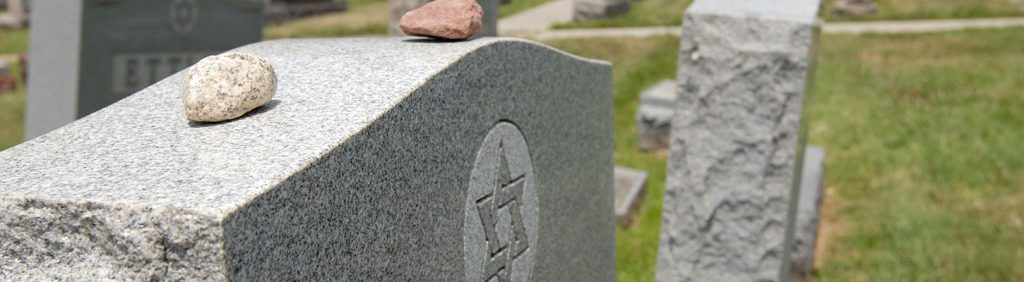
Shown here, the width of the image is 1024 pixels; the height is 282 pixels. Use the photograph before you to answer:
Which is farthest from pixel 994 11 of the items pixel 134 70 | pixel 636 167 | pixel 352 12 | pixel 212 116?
pixel 212 116

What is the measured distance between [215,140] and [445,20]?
2.50 feet

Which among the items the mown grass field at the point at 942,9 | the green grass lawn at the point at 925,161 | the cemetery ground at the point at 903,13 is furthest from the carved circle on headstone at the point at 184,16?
the mown grass field at the point at 942,9

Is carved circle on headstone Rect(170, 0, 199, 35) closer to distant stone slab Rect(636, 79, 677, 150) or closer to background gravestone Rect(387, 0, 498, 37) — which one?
background gravestone Rect(387, 0, 498, 37)

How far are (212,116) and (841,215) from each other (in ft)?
14.5

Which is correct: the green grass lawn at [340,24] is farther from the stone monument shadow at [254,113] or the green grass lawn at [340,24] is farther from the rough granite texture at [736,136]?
the stone monument shadow at [254,113]

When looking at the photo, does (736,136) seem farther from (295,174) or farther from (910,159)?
(910,159)

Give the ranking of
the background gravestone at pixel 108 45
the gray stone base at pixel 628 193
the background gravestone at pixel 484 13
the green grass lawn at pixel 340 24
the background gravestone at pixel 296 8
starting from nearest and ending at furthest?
the background gravestone at pixel 108 45, the gray stone base at pixel 628 193, the background gravestone at pixel 484 13, the green grass lawn at pixel 340 24, the background gravestone at pixel 296 8

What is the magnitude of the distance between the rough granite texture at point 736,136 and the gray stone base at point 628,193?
1.98 m

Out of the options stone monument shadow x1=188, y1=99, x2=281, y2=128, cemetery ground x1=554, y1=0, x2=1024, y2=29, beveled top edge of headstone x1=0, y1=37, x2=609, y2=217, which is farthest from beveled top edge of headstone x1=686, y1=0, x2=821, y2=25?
cemetery ground x1=554, y1=0, x2=1024, y2=29

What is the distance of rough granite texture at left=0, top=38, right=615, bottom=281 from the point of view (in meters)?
1.17

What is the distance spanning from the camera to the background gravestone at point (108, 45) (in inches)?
131

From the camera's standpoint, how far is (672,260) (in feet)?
10.4

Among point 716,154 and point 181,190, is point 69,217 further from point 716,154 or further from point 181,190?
point 716,154

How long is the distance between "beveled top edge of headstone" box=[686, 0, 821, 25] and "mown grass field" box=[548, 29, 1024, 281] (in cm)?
173
